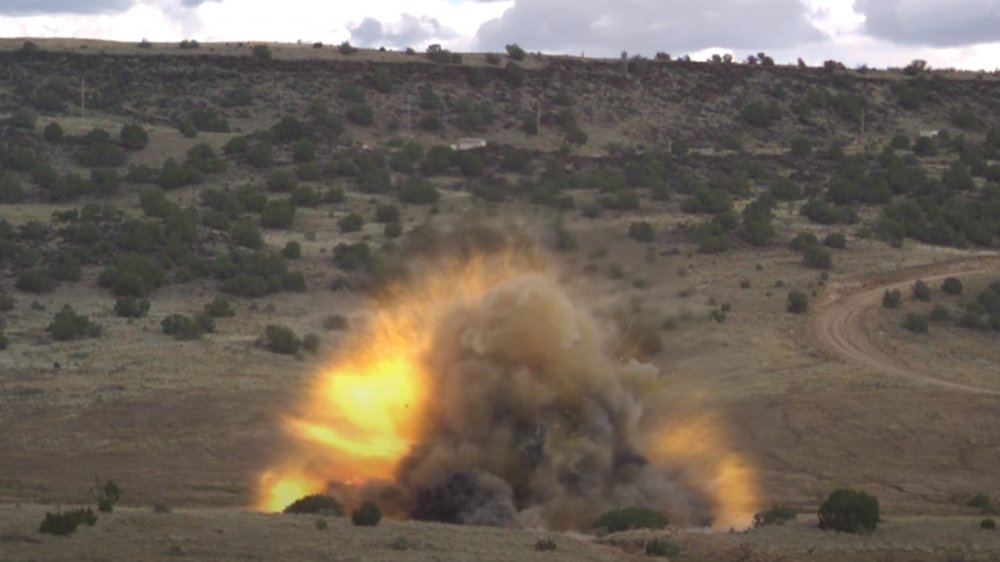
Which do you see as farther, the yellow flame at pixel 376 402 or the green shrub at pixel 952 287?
the green shrub at pixel 952 287

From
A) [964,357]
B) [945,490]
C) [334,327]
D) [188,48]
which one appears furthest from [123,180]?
[945,490]

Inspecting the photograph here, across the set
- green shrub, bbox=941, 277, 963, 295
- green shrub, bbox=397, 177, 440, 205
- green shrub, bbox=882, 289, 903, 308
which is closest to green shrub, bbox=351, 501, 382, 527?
green shrub, bbox=882, 289, 903, 308

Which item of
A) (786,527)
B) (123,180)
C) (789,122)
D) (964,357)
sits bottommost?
(786,527)

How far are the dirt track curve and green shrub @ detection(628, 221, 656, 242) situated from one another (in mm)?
6210

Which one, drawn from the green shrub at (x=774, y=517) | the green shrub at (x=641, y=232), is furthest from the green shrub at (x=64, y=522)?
the green shrub at (x=641, y=232)

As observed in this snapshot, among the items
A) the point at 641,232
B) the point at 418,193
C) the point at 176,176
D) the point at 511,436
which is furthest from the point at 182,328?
the point at 176,176

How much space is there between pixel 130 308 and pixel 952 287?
2826cm

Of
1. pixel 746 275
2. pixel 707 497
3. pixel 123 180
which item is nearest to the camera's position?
pixel 707 497

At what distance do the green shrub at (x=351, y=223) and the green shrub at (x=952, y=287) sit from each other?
848 inches

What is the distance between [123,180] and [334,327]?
76.6ft

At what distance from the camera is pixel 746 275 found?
193 feet

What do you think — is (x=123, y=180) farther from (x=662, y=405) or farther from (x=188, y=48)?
(x=662, y=405)

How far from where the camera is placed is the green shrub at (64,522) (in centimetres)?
2619

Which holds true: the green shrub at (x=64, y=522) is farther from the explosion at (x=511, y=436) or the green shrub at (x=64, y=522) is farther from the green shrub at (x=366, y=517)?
the explosion at (x=511, y=436)
